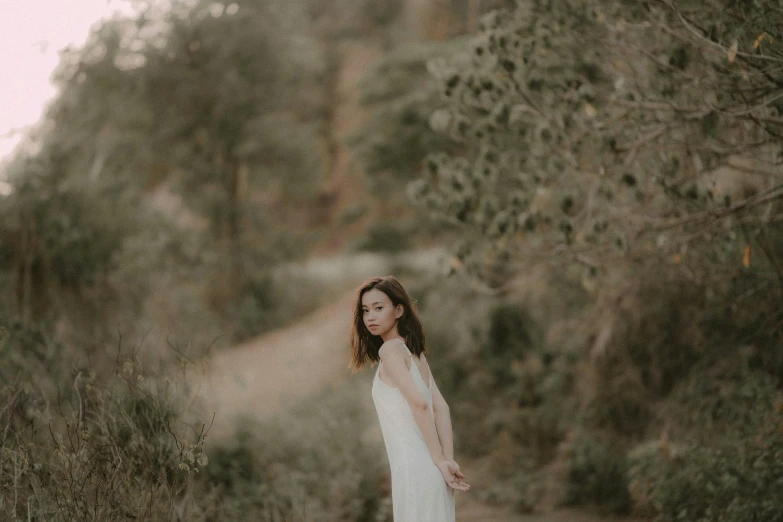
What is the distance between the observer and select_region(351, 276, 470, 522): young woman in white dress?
3.23m

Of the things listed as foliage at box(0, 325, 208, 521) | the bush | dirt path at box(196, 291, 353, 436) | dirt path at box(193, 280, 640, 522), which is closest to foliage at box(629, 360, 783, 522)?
the bush

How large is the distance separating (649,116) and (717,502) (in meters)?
3.02

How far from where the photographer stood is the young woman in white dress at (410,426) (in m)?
3.23

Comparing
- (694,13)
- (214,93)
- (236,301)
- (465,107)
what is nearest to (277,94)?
(214,93)

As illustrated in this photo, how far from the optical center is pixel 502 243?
5.67m

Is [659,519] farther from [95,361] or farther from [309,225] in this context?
[309,225]

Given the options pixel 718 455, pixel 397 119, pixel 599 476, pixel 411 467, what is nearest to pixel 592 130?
pixel 718 455

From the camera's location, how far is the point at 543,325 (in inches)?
410

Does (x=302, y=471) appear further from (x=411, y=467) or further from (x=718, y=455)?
(x=411, y=467)

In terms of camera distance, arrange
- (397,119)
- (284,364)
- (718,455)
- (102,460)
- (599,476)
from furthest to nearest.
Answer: (397,119) < (284,364) < (599,476) < (718,455) < (102,460)

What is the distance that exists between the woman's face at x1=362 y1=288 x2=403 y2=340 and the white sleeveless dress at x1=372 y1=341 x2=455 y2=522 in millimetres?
285

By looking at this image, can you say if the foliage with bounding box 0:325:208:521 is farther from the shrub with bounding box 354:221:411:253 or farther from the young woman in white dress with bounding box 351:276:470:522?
the shrub with bounding box 354:221:411:253

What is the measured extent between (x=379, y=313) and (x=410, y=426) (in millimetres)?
572

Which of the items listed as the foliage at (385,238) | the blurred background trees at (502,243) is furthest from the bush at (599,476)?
the foliage at (385,238)
